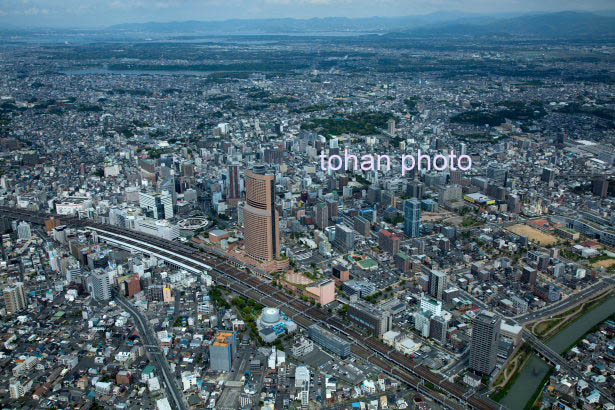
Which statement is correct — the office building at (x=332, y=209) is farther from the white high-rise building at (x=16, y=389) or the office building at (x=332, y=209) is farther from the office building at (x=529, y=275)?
the white high-rise building at (x=16, y=389)

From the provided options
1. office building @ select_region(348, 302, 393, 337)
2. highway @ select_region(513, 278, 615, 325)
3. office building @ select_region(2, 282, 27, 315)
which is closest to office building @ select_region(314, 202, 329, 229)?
office building @ select_region(348, 302, 393, 337)

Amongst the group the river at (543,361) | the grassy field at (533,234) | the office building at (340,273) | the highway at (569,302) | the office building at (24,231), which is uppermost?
the office building at (24,231)

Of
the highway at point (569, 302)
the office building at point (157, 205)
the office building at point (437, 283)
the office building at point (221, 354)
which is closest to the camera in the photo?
the office building at point (221, 354)

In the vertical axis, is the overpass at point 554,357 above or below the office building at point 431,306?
below

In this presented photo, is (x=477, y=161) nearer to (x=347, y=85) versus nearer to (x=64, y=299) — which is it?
(x=64, y=299)

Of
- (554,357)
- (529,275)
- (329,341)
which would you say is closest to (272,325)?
(329,341)

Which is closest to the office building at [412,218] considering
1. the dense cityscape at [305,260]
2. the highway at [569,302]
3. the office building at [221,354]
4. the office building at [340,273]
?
the dense cityscape at [305,260]
